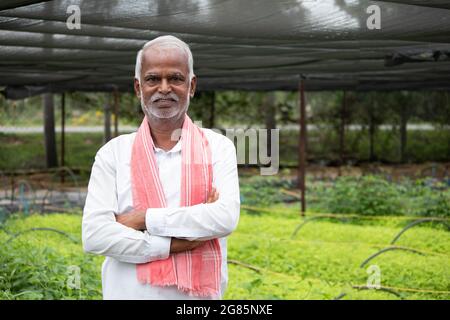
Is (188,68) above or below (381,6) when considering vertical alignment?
below

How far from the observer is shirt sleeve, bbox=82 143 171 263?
229cm

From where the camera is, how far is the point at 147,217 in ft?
7.49

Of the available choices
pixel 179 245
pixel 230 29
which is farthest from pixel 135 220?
pixel 230 29

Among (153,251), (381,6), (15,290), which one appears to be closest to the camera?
(153,251)

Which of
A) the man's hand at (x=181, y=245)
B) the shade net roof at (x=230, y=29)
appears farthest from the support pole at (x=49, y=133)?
the man's hand at (x=181, y=245)

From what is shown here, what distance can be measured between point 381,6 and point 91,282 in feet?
9.49

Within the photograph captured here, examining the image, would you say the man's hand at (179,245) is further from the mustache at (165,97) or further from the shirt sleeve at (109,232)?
the mustache at (165,97)

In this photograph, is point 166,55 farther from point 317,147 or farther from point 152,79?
point 317,147

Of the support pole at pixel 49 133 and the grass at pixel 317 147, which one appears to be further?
the grass at pixel 317 147

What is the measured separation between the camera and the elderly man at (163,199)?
229 centimetres

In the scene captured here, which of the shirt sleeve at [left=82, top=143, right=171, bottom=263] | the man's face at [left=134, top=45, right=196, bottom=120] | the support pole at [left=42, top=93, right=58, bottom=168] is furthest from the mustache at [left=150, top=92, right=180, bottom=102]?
the support pole at [left=42, top=93, right=58, bottom=168]
